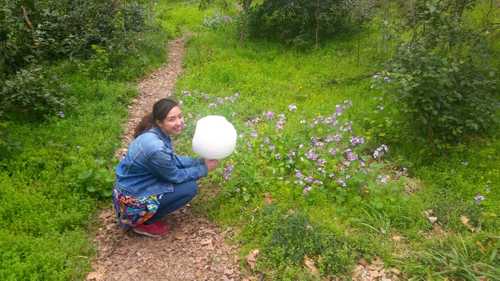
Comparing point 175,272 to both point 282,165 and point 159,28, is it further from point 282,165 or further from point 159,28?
point 159,28

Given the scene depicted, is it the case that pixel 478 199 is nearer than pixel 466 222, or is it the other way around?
pixel 466 222

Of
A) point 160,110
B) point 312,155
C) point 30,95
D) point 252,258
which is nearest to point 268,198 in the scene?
point 312,155

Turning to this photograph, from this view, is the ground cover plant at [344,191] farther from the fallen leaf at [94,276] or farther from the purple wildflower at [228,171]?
the fallen leaf at [94,276]

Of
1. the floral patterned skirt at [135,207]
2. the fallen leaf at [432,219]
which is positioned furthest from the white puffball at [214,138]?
the fallen leaf at [432,219]

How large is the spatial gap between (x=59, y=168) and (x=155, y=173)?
1.97 meters

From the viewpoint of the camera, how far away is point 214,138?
12.9 feet

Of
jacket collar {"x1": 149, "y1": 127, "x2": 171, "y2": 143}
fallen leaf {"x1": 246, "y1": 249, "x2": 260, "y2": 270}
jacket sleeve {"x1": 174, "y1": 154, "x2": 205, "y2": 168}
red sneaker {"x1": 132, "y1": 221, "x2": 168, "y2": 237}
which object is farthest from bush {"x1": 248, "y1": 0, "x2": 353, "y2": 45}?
fallen leaf {"x1": 246, "y1": 249, "x2": 260, "y2": 270}

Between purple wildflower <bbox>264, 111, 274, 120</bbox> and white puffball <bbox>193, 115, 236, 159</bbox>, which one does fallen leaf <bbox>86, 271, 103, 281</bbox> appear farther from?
purple wildflower <bbox>264, 111, 274, 120</bbox>

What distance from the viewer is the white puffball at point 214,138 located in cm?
393

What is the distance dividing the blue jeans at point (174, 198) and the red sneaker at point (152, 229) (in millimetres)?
60

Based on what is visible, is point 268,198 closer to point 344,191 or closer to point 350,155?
point 344,191

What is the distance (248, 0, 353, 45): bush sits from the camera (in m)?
9.84

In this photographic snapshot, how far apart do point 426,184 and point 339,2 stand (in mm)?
5840

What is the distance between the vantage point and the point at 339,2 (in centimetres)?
988
